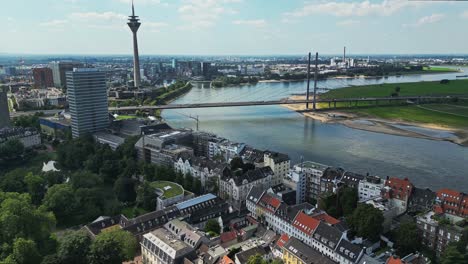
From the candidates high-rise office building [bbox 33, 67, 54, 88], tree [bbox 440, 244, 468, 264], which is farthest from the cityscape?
high-rise office building [bbox 33, 67, 54, 88]

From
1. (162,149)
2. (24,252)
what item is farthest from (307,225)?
(162,149)

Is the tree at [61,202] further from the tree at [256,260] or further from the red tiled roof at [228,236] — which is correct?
the tree at [256,260]

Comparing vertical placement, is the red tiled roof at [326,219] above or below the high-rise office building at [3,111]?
below

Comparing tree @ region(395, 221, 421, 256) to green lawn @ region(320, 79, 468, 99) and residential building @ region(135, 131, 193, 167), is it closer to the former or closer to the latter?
residential building @ region(135, 131, 193, 167)

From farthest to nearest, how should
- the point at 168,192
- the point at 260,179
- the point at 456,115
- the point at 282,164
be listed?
the point at 456,115, the point at 282,164, the point at 260,179, the point at 168,192

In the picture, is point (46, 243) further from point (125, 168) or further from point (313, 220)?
point (313, 220)

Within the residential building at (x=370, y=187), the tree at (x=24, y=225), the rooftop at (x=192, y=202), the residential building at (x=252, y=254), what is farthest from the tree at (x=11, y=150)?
the residential building at (x=370, y=187)

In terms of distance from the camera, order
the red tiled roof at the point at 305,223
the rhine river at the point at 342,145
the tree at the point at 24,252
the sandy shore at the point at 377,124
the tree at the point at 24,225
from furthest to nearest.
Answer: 1. the sandy shore at the point at 377,124
2. the rhine river at the point at 342,145
3. the red tiled roof at the point at 305,223
4. the tree at the point at 24,225
5. the tree at the point at 24,252

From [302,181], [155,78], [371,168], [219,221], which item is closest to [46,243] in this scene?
[219,221]
